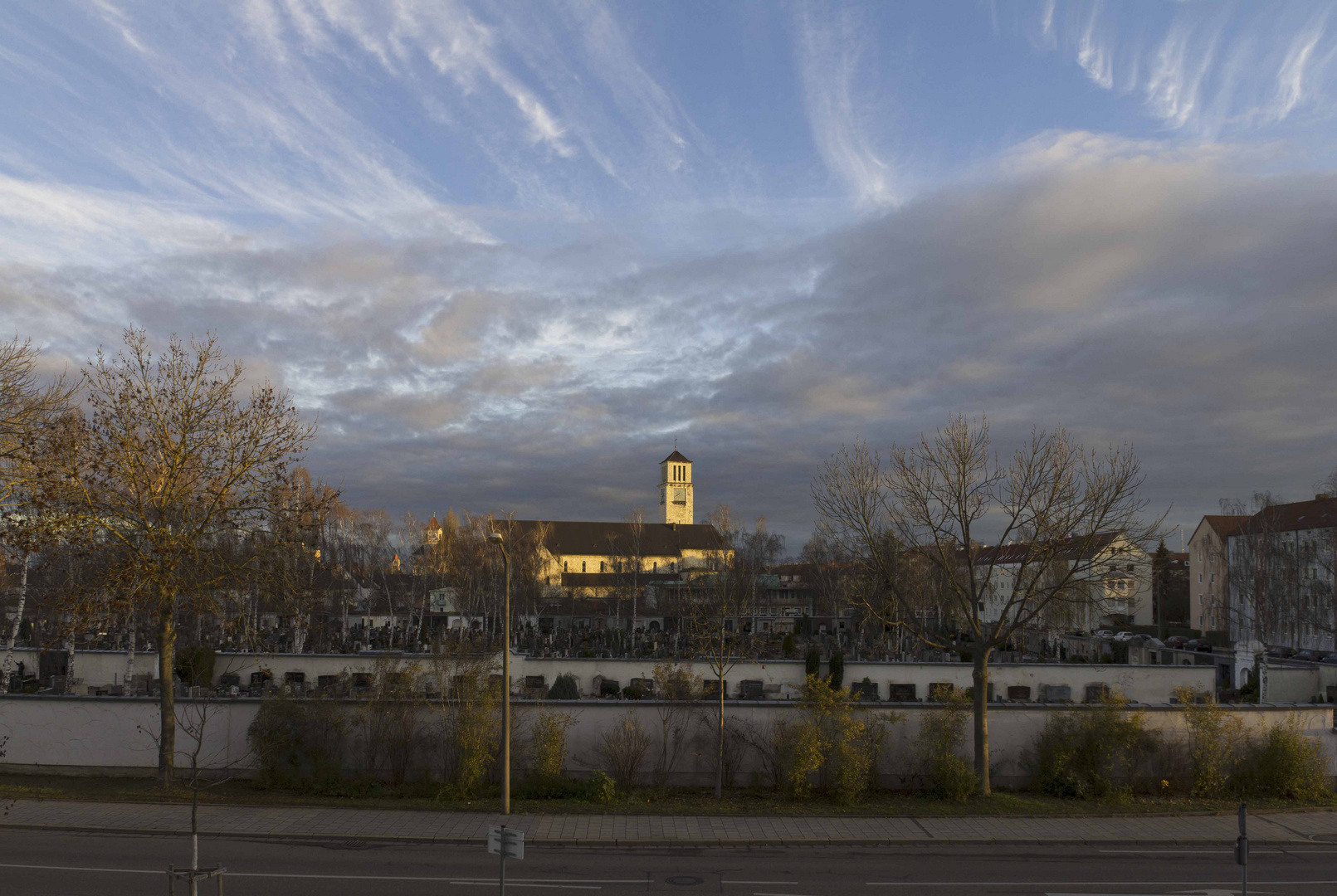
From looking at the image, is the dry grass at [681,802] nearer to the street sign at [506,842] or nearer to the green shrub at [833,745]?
the green shrub at [833,745]

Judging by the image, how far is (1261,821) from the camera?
61.4 ft

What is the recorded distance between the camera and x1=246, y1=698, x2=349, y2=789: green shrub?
66.6 feet

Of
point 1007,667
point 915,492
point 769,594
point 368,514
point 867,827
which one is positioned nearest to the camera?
point 867,827

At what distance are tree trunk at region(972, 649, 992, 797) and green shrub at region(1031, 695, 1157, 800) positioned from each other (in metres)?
1.68

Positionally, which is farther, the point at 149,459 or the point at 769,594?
the point at 769,594

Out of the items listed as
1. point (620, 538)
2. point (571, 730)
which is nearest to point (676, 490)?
point (620, 538)

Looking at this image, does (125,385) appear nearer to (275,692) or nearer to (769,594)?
(275,692)

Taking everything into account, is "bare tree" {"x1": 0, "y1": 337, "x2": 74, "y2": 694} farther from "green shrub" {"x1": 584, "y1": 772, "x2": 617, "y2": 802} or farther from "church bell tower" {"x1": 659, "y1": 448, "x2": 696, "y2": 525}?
A: "church bell tower" {"x1": 659, "y1": 448, "x2": 696, "y2": 525}

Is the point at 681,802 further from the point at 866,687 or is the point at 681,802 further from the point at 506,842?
the point at 866,687

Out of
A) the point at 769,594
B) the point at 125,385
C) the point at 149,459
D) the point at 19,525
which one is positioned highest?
the point at 125,385

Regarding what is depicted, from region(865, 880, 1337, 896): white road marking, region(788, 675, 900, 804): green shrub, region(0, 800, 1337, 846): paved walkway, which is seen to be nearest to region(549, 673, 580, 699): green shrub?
region(0, 800, 1337, 846): paved walkway

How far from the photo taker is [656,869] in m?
15.0

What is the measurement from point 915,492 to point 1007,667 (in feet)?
57.3

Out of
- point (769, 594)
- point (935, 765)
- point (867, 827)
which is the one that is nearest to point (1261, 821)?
point (935, 765)
